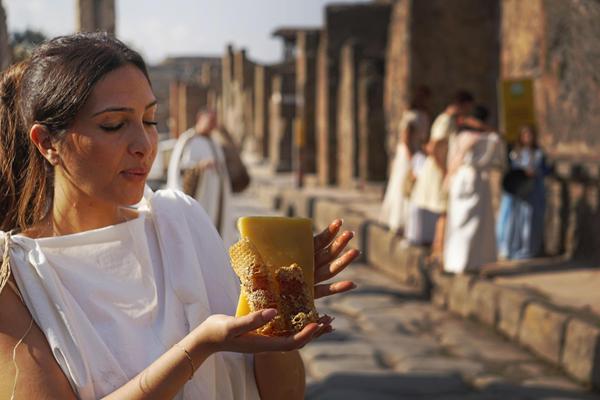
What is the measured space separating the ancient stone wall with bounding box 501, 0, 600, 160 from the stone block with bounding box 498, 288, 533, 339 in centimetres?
313

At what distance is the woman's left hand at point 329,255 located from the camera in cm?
228

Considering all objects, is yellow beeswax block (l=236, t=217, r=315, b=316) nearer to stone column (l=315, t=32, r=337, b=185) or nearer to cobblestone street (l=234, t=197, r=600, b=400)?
cobblestone street (l=234, t=197, r=600, b=400)

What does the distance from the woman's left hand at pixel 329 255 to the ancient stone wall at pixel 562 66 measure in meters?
8.40

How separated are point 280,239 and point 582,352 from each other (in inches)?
174

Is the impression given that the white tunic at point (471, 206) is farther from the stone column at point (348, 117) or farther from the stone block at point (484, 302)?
the stone column at point (348, 117)

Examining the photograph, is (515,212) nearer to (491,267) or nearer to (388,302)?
(491,267)

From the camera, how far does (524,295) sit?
7469 millimetres

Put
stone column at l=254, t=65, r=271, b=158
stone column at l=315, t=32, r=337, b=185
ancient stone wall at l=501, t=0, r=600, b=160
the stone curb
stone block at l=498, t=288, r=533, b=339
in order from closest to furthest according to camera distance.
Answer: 1. the stone curb
2. stone block at l=498, t=288, r=533, b=339
3. ancient stone wall at l=501, t=0, r=600, b=160
4. stone column at l=315, t=32, r=337, b=185
5. stone column at l=254, t=65, r=271, b=158

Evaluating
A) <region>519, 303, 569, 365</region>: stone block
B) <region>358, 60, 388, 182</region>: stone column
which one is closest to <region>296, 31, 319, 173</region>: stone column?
<region>358, 60, 388, 182</region>: stone column

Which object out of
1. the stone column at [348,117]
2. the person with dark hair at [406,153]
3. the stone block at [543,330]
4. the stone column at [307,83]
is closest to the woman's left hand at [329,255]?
the stone block at [543,330]

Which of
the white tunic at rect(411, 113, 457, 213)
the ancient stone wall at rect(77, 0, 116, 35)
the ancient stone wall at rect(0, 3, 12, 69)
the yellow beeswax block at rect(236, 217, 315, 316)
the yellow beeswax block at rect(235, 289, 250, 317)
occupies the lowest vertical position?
the white tunic at rect(411, 113, 457, 213)

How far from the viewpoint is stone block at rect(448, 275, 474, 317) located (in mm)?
8453

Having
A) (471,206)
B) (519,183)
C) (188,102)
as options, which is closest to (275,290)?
(471,206)

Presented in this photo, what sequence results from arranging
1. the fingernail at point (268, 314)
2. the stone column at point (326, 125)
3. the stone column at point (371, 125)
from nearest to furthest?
the fingernail at point (268, 314), the stone column at point (371, 125), the stone column at point (326, 125)
